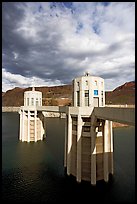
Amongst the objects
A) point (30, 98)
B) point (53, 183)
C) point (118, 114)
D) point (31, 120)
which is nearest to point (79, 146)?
point (53, 183)

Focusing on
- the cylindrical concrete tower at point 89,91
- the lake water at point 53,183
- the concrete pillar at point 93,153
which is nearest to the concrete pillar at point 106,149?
the lake water at point 53,183

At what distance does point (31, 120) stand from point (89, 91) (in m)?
32.7

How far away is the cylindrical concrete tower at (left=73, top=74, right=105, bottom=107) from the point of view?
2758 centimetres

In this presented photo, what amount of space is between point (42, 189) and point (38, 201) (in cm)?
309

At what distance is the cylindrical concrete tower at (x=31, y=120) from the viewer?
2172 inches

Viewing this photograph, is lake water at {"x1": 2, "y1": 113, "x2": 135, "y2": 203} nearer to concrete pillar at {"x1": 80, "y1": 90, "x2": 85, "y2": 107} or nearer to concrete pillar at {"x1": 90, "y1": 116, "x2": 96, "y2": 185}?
concrete pillar at {"x1": 90, "y1": 116, "x2": 96, "y2": 185}

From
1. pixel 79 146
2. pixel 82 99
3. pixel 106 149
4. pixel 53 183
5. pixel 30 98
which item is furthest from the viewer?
pixel 30 98

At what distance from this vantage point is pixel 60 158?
125 ft

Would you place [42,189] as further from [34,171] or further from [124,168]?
[124,168]

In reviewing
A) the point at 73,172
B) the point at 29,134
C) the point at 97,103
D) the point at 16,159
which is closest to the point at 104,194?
the point at 73,172

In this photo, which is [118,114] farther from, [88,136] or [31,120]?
[31,120]

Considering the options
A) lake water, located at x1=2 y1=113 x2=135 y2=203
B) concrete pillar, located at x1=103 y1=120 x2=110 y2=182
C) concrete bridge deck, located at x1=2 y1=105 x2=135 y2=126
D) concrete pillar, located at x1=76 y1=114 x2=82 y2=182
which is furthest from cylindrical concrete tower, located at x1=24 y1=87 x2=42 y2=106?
concrete bridge deck, located at x1=2 y1=105 x2=135 y2=126

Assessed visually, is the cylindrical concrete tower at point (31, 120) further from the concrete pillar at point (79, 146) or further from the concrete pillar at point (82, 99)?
the concrete pillar at point (79, 146)

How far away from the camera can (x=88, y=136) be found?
25922 mm
